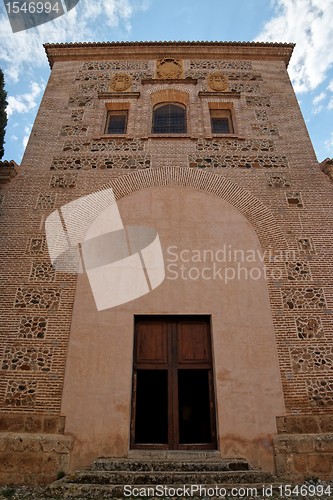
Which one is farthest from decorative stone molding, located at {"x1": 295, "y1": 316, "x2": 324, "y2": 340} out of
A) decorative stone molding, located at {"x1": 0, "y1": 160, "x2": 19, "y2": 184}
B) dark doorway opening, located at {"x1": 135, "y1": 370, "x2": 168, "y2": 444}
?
decorative stone molding, located at {"x1": 0, "y1": 160, "x2": 19, "y2": 184}

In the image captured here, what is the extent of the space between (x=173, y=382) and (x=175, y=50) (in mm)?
8775

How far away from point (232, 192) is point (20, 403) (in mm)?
5240

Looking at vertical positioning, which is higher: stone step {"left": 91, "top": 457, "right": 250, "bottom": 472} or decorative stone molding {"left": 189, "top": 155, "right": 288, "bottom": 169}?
decorative stone molding {"left": 189, "top": 155, "right": 288, "bottom": 169}

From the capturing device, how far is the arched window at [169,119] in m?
8.66

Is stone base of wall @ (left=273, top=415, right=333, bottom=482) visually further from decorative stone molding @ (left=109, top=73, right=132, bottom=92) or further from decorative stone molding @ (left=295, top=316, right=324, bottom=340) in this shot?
decorative stone molding @ (left=109, top=73, right=132, bottom=92)

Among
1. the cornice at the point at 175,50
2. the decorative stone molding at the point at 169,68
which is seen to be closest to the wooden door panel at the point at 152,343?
the decorative stone molding at the point at 169,68

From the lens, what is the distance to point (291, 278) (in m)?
6.23

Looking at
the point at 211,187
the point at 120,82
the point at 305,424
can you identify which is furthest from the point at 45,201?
the point at 305,424

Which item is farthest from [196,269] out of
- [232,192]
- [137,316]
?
[232,192]

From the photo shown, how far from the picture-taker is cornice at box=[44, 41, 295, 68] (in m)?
9.84

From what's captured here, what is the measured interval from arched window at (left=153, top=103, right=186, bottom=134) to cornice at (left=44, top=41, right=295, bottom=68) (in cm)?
182

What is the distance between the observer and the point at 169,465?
459 centimetres

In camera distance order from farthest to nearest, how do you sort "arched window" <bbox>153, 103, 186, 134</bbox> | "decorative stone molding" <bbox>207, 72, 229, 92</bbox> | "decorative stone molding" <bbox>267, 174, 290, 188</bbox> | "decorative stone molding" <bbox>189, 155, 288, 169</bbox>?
1. "decorative stone molding" <bbox>207, 72, 229, 92</bbox>
2. "arched window" <bbox>153, 103, 186, 134</bbox>
3. "decorative stone molding" <bbox>189, 155, 288, 169</bbox>
4. "decorative stone molding" <bbox>267, 174, 290, 188</bbox>

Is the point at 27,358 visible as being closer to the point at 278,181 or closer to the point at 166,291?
the point at 166,291
